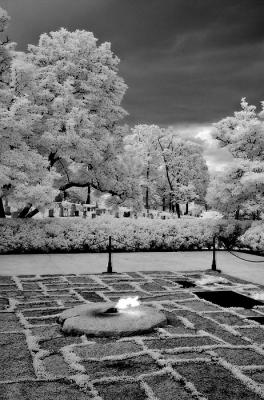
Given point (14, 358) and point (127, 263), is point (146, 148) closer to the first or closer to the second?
point (127, 263)

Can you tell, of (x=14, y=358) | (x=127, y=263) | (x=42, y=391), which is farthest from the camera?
(x=127, y=263)

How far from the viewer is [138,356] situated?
5.85 m

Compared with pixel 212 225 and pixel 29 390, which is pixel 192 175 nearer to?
pixel 212 225

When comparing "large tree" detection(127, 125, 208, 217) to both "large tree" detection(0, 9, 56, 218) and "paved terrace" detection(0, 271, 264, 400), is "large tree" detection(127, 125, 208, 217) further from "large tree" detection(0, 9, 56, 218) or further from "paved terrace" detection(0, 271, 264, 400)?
"paved terrace" detection(0, 271, 264, 400)

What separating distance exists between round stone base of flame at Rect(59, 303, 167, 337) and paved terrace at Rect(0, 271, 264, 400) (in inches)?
6.0

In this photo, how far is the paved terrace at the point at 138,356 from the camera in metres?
4.84

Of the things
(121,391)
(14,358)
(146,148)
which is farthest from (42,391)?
(146,148)

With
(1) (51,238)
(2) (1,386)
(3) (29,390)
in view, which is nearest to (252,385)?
(3) (29,390)

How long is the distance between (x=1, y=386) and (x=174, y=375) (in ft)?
6.53

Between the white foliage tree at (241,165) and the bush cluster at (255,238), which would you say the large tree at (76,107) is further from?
the bush cluster at (255,238)

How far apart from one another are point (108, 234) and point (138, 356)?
12.4m

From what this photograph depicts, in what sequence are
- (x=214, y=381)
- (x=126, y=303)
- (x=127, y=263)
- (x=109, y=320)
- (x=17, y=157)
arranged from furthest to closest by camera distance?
(x=17, y=157)
(x=127, y=263)
(x=126, y=303)
(x=109, y=320)
(x=214, y=381)

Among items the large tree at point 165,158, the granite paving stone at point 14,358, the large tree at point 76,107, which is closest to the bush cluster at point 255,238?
the large tree at point 76,107

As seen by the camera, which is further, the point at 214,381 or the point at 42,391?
the point at 214,381
